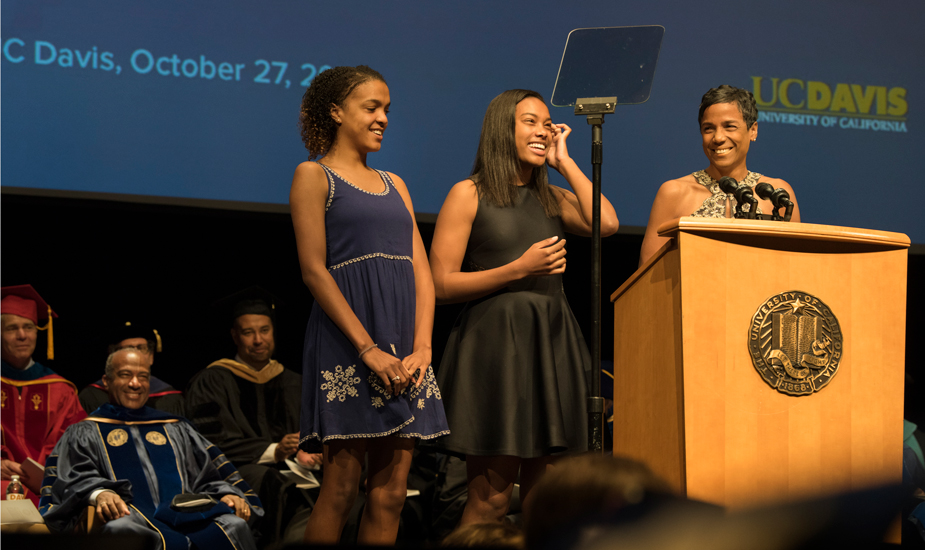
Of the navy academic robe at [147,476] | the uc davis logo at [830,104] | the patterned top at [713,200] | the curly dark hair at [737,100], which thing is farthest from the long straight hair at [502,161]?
the uc davis logo at [830,104]

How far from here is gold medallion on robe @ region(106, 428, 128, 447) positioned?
170 inches

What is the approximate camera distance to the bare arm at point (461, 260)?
2588mm

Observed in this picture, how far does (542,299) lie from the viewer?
9.00 feet

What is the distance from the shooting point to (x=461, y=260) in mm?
2795

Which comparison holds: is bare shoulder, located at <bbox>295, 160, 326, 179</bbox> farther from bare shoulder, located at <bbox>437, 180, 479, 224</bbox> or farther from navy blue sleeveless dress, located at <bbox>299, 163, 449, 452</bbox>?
bare shoulder, located at <bbox>437, 180, 479, 224</bbox>

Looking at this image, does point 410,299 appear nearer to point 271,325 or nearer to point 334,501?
point 334,501

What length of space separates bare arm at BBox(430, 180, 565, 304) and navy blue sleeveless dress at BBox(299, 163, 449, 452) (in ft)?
0.66

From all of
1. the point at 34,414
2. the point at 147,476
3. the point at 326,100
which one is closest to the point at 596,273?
the point at 326,100

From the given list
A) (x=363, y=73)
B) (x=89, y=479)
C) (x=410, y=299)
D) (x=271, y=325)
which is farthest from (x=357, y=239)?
(x=271, y=325)

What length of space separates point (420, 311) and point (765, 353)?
965mm

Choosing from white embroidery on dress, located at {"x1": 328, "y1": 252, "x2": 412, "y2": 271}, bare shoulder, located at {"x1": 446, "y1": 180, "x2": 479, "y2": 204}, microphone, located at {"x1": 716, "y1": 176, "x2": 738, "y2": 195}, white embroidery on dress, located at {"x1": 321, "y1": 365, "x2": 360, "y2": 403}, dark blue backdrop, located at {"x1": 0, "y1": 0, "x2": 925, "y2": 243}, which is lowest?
white embroidery on dress, located at {"x1": 321, "y1": 365, "x2": 360, "y2": 403}

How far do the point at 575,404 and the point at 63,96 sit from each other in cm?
285

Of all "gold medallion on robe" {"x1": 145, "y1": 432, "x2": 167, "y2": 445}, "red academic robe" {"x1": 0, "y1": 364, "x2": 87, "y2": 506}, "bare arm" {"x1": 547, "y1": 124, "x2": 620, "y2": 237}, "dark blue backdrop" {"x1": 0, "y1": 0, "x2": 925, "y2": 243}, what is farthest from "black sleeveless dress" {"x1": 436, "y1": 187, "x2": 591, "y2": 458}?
"red academic robe" {"x1": 0, "y1": 364, "x2": 87, "y2": 506}

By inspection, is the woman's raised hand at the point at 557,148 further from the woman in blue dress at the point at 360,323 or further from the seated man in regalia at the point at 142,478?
the seated man in regalia at the point at 142,478
